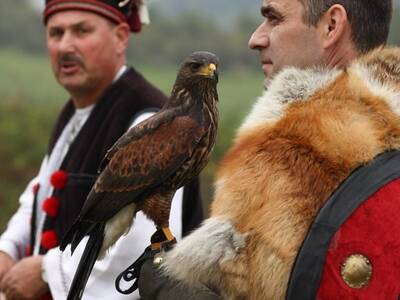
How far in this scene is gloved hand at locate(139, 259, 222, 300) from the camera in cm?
213

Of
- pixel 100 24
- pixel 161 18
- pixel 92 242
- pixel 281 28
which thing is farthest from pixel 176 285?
pixel 161 18

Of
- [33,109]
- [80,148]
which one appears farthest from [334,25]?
[33,109]

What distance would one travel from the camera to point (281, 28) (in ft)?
7.98

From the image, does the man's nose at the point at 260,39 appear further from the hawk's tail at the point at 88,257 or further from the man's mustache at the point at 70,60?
the man's mustache at the point at 70,60

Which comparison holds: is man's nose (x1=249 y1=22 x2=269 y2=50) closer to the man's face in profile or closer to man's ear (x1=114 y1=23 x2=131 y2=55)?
the man's face in profile

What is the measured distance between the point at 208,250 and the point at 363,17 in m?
0.79

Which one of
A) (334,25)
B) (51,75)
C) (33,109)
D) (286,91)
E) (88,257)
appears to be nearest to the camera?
(286,91)

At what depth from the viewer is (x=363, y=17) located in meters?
2.42

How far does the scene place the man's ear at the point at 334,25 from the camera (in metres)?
2.38

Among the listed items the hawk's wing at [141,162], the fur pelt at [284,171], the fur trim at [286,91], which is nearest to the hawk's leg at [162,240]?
the hawk's wing at [141,162]

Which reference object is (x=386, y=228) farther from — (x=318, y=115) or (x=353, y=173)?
(x=318, y=115)

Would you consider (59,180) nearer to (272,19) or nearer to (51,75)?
(272,19)

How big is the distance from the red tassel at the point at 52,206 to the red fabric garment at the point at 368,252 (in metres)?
1.82

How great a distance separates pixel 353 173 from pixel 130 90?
1.77 meters
